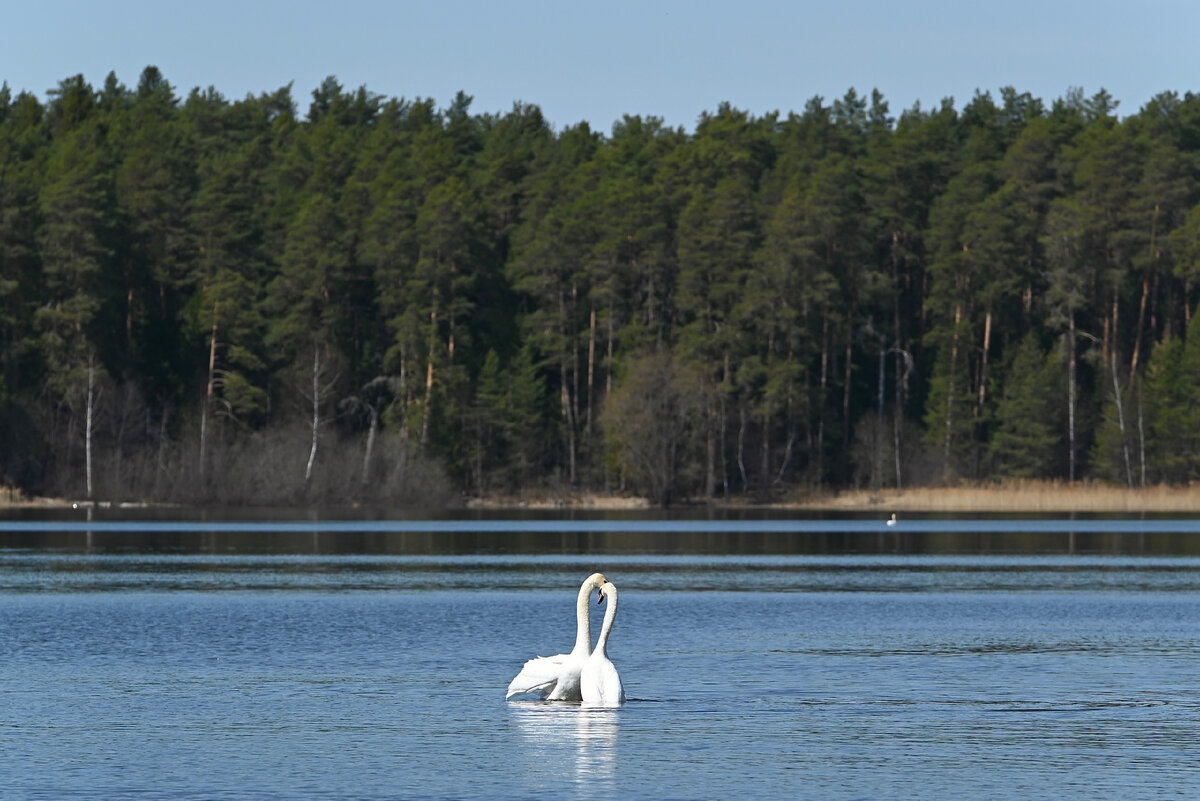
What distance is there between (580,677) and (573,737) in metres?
2.93

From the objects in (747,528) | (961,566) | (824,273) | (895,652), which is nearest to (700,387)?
(824,273)

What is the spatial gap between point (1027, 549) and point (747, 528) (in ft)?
65.5

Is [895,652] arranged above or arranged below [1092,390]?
below

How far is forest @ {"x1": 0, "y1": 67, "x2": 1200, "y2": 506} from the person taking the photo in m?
106

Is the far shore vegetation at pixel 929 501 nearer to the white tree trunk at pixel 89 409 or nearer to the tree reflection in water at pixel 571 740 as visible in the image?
the white tree trunk at pixel 89 409

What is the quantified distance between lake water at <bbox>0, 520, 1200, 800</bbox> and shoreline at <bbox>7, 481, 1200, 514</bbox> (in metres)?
40.3

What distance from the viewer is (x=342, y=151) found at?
417 feet

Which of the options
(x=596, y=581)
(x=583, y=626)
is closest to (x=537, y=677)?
(x=583, y=626)

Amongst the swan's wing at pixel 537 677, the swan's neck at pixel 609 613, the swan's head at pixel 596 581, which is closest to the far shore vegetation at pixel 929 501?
the swan's head at pixel 596 581

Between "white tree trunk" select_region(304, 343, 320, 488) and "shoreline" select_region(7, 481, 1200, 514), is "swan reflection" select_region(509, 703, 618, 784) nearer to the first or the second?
"shoreline" select_region(7, 481, 1200, 514)

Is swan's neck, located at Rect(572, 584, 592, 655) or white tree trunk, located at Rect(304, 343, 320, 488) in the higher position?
white tree trunk, located at Rect(304, 343, 320, 488)

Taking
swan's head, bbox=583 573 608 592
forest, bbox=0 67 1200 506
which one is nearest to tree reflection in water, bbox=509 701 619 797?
swan's head, bbox=583 573 608 592

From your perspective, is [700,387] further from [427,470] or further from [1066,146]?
[1066,146]

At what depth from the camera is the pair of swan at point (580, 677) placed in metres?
23.7
